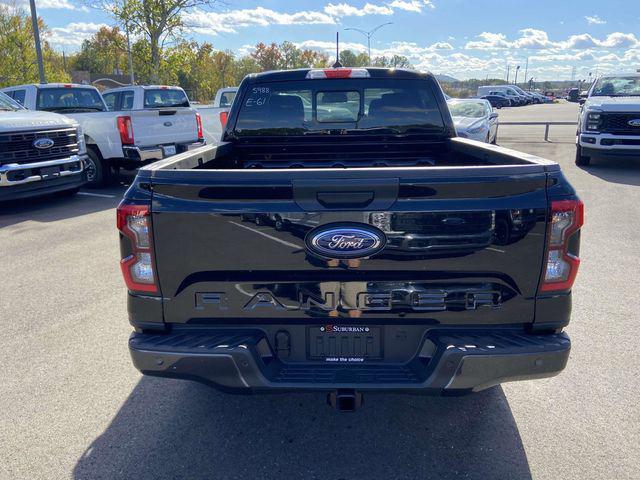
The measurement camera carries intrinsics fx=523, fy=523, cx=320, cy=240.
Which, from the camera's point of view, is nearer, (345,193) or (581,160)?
(345,193)

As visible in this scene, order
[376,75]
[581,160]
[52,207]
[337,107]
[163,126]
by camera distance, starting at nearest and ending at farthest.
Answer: [376,75] → [337,107] → [52,207] → [163,126] → [581,160]

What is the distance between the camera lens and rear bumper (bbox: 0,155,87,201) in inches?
327

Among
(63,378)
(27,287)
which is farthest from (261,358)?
(27,287)

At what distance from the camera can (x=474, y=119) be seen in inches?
535

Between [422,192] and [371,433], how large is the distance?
1.49m

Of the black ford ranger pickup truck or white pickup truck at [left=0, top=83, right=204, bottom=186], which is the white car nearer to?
white pickup truck at [left=0, top=83, right=204, bottom=186]

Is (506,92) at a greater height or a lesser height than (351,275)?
greater

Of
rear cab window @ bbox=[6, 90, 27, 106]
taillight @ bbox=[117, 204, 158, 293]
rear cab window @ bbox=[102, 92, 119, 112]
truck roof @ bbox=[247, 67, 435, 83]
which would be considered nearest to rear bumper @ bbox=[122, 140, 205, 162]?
rear cab window @ bbox=[6, 90, 27, 106]

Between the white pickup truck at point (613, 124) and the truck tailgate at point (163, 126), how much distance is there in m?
8.78

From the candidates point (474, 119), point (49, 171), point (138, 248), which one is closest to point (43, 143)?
point (49, 171)

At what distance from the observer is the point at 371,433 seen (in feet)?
9.86

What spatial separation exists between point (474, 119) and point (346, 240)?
1228 centimetres

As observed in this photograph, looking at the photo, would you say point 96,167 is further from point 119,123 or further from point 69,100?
point 69,100

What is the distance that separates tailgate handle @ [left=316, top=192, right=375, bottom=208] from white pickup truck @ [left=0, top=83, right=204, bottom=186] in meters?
8.65
